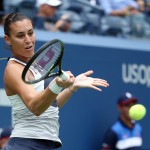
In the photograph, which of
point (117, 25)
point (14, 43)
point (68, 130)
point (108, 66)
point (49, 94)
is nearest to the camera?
point (49, 94)

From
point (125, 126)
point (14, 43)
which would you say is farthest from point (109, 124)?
point (14, 43)

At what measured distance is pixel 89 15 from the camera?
359 inches

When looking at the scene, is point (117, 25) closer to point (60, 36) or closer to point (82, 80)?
point (60, 36)

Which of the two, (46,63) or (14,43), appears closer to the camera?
(46,63)

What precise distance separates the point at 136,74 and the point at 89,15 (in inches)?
42.5

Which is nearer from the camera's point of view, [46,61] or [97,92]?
[46,61]

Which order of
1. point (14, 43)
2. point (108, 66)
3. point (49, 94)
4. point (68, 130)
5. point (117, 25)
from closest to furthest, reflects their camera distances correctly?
point (49, 94) → point (14, 43) → point (68, 130) → point (108, 66) → point (117, 25)

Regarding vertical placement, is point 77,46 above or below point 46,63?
below

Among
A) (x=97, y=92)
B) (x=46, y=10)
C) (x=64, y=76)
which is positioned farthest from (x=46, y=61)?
(x=46, y=10)

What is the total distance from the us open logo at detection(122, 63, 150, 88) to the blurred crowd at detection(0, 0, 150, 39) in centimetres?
63

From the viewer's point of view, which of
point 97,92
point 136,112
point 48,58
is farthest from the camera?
point 97,92

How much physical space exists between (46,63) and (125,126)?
430 cm

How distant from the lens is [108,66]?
8.53 m

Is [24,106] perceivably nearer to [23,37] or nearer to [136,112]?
[23,37]
